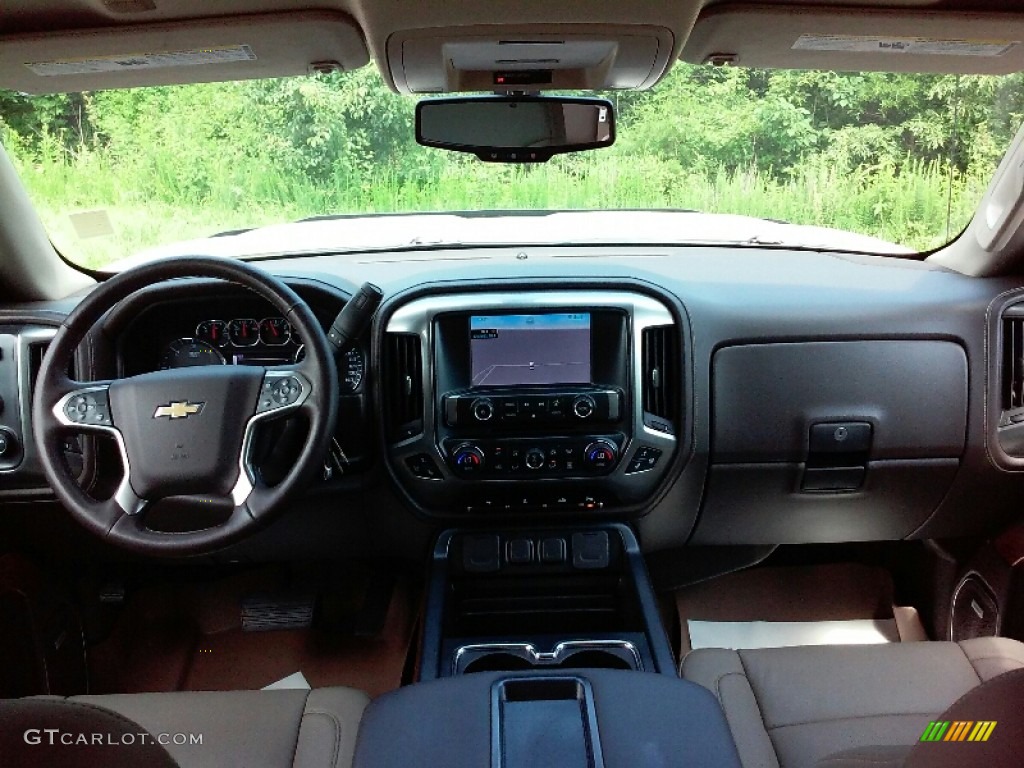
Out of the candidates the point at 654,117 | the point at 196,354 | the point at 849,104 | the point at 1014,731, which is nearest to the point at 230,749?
the point at 196,354

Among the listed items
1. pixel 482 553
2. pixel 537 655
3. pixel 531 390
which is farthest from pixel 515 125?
pixel 537 655

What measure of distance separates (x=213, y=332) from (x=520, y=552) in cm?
108

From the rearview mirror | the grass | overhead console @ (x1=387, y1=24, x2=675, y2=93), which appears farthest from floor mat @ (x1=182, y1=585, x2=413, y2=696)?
overhead console @ (x1=387, y1=24, x2=675, y2=93)

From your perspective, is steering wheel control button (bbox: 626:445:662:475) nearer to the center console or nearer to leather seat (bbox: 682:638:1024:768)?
the center console

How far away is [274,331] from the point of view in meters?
2.47

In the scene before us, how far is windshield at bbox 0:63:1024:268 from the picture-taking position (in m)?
2.49

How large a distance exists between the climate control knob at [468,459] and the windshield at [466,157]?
2.58 feet

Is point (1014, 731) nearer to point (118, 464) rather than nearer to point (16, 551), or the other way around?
point (118, 464)

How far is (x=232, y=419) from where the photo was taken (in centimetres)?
202

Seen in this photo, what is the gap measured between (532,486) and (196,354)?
1031mm

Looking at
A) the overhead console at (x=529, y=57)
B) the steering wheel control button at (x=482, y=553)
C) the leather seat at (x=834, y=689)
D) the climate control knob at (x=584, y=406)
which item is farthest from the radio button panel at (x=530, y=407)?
the overhead console at (x=529, y=57)

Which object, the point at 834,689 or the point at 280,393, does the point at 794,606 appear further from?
the point at 280,393

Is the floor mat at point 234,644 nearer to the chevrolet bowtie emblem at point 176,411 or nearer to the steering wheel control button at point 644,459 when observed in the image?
the steering wheel control button at point 644,459

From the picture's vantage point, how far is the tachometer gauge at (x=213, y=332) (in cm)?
248
